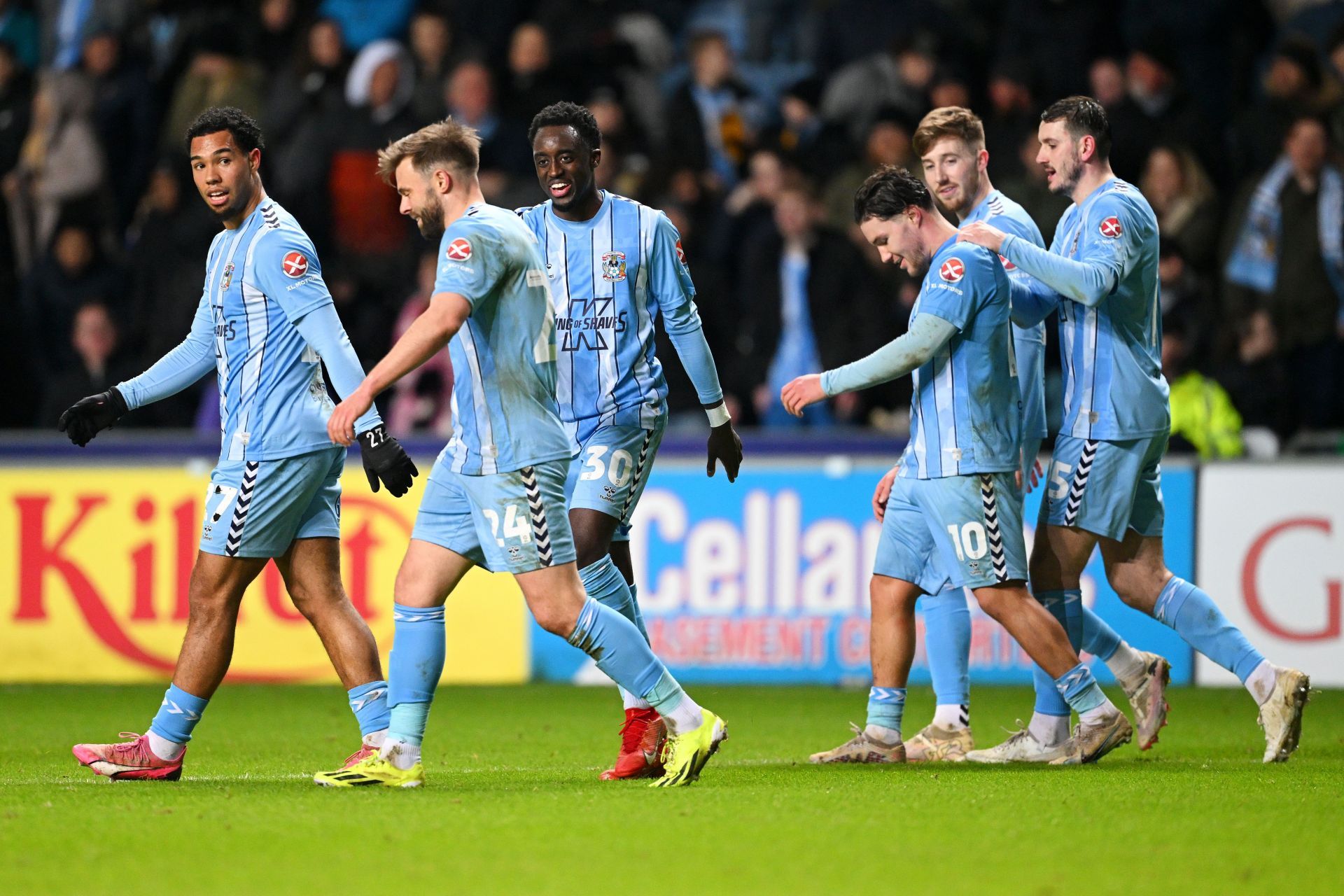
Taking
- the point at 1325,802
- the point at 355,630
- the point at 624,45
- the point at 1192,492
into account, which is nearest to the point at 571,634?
the point at 355,630

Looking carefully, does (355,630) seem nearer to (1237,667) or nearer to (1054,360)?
(1237,667)

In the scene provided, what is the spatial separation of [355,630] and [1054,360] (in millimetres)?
6811

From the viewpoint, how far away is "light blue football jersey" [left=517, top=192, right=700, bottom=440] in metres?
6.83

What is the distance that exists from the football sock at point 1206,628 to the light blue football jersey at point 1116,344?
667 millimetres

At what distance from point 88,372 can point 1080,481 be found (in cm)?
766

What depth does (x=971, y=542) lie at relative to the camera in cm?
667

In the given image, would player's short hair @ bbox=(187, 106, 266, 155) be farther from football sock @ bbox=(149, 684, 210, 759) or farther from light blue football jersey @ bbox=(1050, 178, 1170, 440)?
light blue football jersey @ bbox=(1050, 178, 1170, 440)

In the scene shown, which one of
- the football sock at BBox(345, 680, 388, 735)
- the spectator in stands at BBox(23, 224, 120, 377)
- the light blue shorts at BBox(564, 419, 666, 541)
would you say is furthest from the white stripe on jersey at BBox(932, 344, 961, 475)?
the spectator in stands at BBox(23, 224, 120, 377)

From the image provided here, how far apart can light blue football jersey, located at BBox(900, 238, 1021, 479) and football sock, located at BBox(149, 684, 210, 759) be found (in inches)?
106

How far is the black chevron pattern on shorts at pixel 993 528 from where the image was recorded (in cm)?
665

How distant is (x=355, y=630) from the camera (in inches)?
251

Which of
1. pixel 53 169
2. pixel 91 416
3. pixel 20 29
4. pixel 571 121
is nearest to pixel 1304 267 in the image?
pixel 571 121

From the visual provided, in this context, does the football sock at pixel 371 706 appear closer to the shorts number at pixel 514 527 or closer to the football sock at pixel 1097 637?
the shorts number at pixel 514 527

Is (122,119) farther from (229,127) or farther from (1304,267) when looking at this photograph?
(1304,267)
